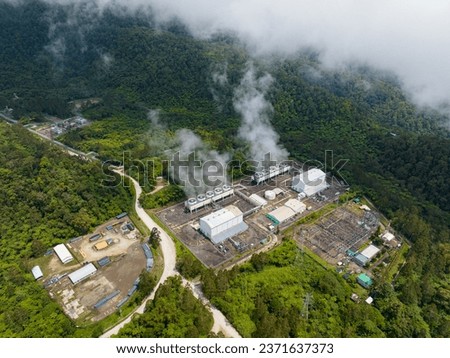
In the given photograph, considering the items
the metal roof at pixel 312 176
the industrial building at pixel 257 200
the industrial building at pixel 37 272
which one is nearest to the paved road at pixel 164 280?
the industrial building at pixel 37 272

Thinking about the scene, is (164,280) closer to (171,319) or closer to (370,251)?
(171,319)

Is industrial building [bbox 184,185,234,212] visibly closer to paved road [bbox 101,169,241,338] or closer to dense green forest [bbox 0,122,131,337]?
paved road [bbox 101,169,241,338]

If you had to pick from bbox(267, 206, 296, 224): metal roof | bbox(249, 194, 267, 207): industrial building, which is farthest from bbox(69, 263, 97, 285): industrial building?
bbox(267, 206, 296, 224): metal roof

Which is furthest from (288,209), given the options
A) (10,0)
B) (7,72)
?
(10,0)

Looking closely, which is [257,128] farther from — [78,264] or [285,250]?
[78,264]

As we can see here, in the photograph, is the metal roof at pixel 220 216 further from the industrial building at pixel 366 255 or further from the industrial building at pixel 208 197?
the industrial building at pixel 366 255
